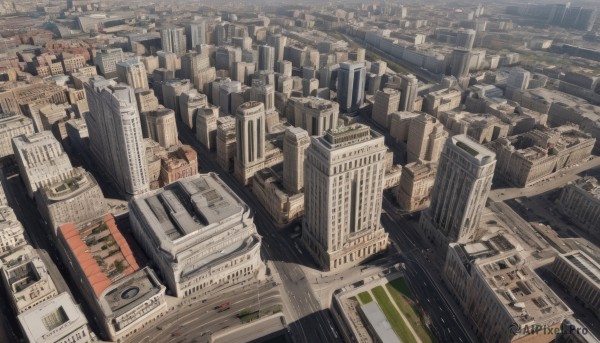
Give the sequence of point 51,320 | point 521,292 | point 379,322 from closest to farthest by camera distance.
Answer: point 379,322 → point 51,320 → point 521,292

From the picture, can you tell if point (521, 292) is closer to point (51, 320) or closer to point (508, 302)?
point (508, 302)

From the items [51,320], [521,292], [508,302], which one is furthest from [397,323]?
[51,320]

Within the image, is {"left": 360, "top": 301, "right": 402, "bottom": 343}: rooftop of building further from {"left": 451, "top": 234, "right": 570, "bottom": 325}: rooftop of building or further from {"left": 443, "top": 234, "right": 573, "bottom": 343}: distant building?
{"left": 451, "top": 234, "right": 570, "bottom": 325}: rooftop of building

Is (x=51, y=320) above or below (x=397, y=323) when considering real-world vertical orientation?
above

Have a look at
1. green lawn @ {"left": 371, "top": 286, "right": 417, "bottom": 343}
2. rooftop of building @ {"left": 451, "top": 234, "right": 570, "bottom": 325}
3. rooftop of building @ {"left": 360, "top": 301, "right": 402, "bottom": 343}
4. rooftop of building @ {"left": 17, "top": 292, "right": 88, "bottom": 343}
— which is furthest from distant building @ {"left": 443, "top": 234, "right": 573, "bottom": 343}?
rooftop of building @ {"left": 17, "top": 292, "right": 88, "bottom": 343}

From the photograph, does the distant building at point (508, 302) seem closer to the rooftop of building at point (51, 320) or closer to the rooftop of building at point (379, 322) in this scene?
the rooftop of building at point (379, 322)

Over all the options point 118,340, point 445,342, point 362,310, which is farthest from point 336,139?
point 118,340

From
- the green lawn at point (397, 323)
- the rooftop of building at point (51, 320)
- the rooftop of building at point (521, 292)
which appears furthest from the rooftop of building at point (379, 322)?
the rooftop of building at point (51, 320)

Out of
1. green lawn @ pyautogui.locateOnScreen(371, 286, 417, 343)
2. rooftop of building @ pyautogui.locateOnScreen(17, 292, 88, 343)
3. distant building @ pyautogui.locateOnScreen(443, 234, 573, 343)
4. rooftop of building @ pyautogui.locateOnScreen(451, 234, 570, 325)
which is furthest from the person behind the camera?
green lawn @ pyautogui.locateOnScreen(371, 286, 417, 343)

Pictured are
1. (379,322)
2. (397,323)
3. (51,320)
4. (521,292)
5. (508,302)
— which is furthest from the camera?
(397,323)
